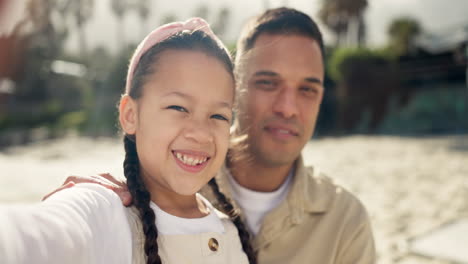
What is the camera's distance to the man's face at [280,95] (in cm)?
216

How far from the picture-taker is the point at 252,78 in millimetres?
2246

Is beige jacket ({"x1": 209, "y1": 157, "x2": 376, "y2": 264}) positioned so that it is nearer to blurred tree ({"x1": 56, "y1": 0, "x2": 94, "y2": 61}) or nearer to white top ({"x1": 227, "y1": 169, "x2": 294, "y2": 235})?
white top ({"x1": 227, "y1": 169, "x2": 294, "y2": 235})

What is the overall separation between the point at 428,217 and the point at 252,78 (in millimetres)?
4170

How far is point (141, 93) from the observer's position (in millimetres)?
1390

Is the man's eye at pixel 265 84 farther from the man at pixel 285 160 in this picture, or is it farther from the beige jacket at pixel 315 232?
the beige jacket at pixel 315 232

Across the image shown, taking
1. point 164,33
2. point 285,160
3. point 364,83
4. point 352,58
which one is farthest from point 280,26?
point 364,83

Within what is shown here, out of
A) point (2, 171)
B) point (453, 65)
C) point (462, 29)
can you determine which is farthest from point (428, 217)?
point (453, 65)

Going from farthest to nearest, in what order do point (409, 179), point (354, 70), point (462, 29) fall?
point (354, 70), point (462, 29), point (409, 179)

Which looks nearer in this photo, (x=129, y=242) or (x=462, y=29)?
(x=129, y=242)

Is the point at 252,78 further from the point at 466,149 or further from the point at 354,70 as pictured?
the point at 354,70

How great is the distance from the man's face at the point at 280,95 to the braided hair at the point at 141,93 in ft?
2.21

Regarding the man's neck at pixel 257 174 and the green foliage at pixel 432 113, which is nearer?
the man's neck at pixel 257 174

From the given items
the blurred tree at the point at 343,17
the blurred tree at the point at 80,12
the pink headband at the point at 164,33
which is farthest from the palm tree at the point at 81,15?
the pink headband at the point at 164,33

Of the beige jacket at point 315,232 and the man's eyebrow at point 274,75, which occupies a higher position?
the man's eyebrow at point 274,75
